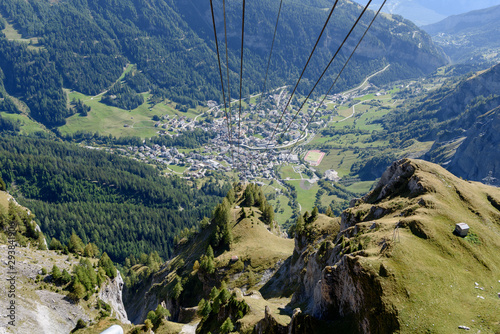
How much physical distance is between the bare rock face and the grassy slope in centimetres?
9435

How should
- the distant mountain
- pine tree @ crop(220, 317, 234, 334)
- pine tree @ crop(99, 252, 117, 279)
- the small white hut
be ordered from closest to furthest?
the distant mountain → the small white hut → pine tree @ crop(220, 317, 234, 334) → pine tree @ crop(99, 252, 117, 279)

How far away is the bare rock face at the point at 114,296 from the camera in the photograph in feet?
337

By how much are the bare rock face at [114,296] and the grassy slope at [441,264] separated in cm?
9435

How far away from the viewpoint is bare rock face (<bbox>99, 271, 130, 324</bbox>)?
103 m

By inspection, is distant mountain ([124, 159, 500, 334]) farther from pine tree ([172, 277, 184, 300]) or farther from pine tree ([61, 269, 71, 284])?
pine tree ([61, 269, 71, 284])

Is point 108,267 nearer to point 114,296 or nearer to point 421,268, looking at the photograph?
point 114,296

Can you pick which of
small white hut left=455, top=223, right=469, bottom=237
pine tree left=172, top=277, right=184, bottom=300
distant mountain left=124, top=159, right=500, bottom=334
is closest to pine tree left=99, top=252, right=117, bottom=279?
pine tree left=172, top=277, right=184, bottom=300

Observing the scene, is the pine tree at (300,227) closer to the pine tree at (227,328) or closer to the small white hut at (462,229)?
the pine tree at (227,328)

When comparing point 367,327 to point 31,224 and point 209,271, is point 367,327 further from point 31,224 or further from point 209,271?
point 31,224

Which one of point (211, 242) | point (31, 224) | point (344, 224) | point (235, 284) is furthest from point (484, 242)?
point (31, 224)

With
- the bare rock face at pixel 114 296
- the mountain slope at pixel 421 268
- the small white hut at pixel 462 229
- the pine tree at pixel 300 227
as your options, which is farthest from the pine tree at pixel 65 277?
the small white hut at pixel 462 229

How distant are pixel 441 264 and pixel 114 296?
114m

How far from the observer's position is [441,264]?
39.6 m

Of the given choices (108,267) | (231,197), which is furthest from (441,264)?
(231,197)
